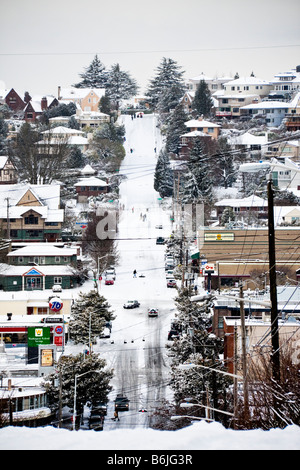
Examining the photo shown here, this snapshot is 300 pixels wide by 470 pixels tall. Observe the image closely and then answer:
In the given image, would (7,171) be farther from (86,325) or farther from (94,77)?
(86,325)

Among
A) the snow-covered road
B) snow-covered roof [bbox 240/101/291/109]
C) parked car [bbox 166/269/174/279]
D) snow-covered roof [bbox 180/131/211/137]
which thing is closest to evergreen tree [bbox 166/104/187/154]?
snow-covered roof [bbox 180/131/211/137]

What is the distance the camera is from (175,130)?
227 feet

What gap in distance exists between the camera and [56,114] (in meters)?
81.9

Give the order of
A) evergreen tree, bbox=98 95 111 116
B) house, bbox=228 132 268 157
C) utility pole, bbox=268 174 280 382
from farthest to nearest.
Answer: evergreen tree, bbox=98 95 111 116
house, bbox=228 132 268 157
utility pole, bbox=268 174 280 382

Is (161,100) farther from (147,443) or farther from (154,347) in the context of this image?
(147,443)

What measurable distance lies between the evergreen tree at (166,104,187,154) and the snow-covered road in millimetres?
6246

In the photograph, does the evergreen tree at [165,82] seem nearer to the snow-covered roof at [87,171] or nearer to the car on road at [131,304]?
the snow-covered roof at [87,171]

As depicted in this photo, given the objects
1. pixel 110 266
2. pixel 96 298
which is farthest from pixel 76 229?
pixel 96 298

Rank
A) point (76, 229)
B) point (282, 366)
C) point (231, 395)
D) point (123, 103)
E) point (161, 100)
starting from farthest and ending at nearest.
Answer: point (123, 103)
point (161, 100)
point (76, 229)
point (231, 395)
point (282, 366)

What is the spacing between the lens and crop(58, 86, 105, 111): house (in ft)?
278

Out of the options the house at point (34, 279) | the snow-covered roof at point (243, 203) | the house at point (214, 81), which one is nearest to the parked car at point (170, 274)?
the house at point (34, 279)

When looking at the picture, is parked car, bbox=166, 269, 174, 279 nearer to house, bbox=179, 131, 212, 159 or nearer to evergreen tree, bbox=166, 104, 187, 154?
house, bbox=179, 131, 212, 159

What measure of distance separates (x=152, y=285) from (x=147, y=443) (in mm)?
27740

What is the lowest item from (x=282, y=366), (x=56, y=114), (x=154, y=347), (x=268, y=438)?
(x=154, y=347)
